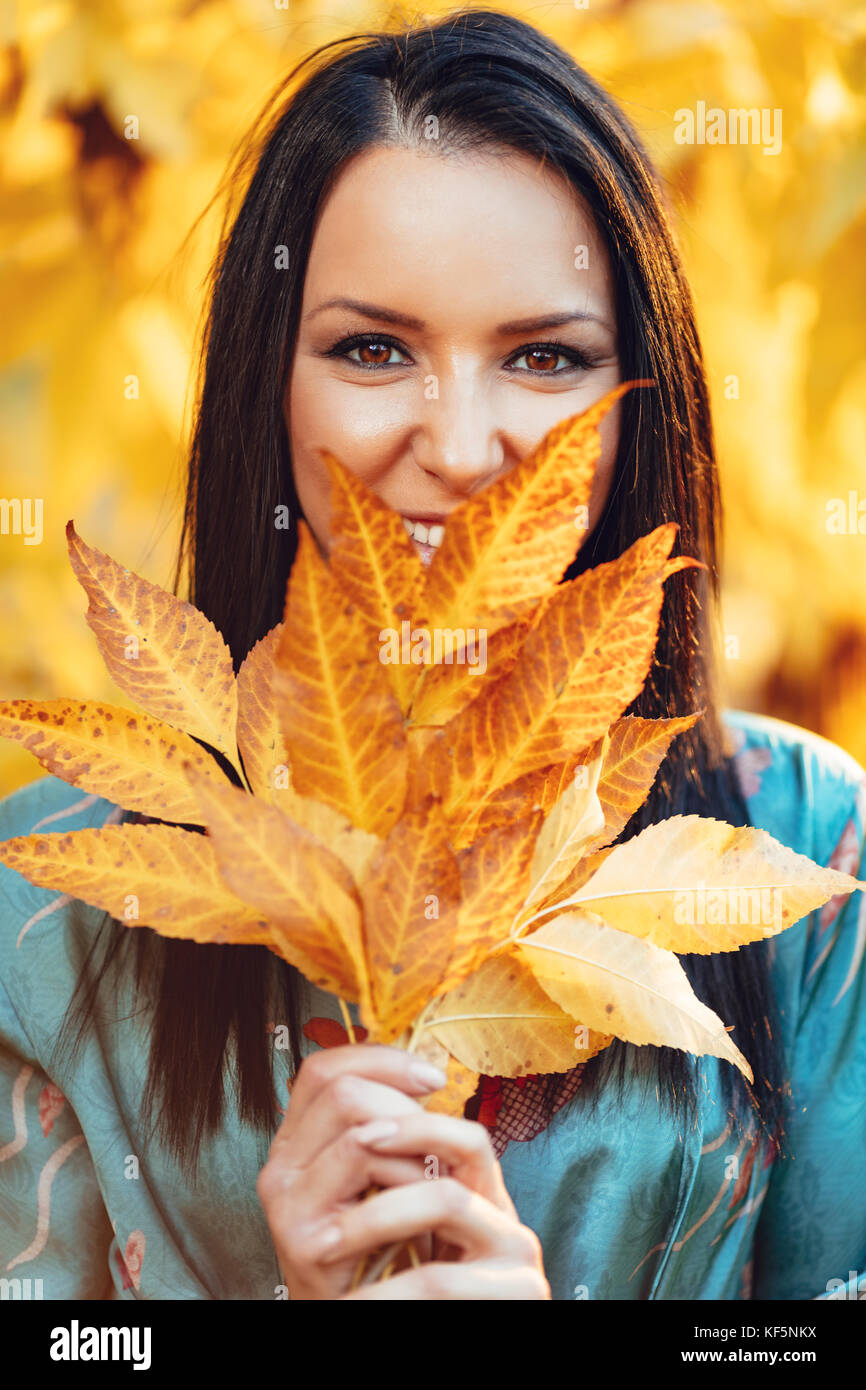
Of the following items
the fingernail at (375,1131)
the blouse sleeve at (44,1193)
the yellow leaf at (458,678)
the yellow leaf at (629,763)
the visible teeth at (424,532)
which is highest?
the visible teeth at (424,532)

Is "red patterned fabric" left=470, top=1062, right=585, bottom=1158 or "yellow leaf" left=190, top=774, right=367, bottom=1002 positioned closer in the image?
"yellow leaf" left=190, top=774, right=367, bottom=1002

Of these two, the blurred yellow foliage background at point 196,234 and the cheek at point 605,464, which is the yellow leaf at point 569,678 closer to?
the cheek at point 605,464

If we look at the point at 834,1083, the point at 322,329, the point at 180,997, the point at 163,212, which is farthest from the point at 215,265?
the point at 834,1083

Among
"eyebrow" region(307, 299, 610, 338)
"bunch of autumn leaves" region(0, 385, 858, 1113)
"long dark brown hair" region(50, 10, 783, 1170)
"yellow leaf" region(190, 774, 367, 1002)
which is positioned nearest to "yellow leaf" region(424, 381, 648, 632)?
"bunch of autumn leaves" region(0, 385, 858, 1113)

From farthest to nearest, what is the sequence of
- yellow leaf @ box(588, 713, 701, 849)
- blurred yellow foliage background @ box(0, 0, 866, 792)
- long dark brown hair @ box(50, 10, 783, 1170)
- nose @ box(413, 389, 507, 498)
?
blurred yellow foliage background @ box(0, 0, 866, 792) < long dark brown hair @ box(50, 10, 783, 1170) < nose @ box(413, 389, 507, 498) < yellow leaf @ box(588, 713, 701, 849)

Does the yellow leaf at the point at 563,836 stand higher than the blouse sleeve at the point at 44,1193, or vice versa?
the yellow leaf at the point at 563,836

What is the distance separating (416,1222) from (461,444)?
392mm

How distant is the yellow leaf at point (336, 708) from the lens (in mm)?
457

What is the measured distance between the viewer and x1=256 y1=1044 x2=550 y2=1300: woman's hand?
468 millimetres

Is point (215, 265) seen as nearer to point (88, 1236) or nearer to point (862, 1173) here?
point (88, 1236)

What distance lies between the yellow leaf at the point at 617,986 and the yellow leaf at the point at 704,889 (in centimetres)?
1

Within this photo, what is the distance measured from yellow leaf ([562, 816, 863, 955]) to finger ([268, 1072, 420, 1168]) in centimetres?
11

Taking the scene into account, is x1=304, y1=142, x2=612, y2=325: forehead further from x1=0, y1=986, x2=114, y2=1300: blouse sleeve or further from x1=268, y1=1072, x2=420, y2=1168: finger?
x1=0, y1=986, x2=114, y2=1300: blouse sleeve

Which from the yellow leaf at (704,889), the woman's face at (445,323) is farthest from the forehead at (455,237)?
the yellow leaf at (704,889)
